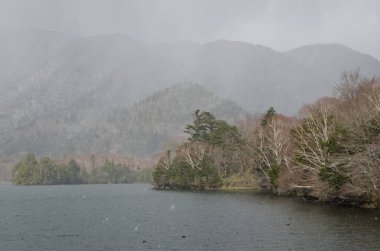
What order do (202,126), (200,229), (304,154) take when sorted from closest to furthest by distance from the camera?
(200,229) < (304,154) < (202,126)

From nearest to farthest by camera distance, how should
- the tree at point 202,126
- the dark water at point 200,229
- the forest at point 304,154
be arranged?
the dark water at point 200,229 → the forest at point 304,154 → the tree at point 202,126

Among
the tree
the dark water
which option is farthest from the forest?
the dark water

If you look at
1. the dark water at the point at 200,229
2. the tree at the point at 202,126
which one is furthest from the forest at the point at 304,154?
the dark water at the point at 200,229

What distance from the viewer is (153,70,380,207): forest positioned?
236ft

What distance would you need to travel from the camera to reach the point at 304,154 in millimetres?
88688

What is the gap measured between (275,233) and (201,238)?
885cm

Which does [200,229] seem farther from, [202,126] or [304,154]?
[202,126]

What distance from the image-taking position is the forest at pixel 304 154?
236ft

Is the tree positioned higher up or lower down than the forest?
higher up

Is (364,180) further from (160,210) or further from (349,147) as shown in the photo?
(160,210)

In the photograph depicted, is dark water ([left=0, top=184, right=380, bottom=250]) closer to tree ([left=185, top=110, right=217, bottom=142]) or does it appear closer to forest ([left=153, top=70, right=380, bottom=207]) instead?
forest ([left=153, top=70, right=380, bottom=207])

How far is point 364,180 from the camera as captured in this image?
226 feet

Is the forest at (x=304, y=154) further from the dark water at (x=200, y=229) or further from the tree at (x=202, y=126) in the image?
the dark water at (x=200, y=229)

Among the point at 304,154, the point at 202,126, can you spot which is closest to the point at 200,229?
the point at 304,154
